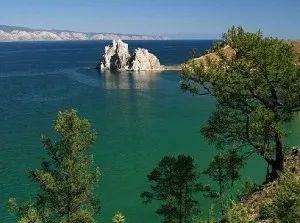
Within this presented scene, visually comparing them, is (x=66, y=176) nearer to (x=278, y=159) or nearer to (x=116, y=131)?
(x=278, y=159)

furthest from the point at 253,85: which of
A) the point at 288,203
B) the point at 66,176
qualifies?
the point at 66,176

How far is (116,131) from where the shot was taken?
346ft

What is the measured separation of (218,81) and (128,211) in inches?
1188

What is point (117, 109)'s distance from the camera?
133m

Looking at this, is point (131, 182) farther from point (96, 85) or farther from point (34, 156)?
point (96, 85)

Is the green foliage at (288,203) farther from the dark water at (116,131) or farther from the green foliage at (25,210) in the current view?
the green foliage at (25,210)

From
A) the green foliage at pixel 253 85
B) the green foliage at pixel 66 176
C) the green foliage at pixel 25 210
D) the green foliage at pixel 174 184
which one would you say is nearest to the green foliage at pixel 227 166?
the green foliage at pixel 174 184

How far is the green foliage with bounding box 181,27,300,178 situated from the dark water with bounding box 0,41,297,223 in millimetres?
3110

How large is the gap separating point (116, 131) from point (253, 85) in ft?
239

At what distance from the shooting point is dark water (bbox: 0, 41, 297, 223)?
221 ft

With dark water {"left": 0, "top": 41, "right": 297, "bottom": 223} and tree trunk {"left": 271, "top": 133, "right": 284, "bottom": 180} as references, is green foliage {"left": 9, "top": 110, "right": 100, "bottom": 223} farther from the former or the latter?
tree trunk {"left": 271, "top": 133, "right": 284, "bottom": 180}

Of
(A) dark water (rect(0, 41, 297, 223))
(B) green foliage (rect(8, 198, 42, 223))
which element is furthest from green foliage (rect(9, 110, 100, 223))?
Result: (A) dark water (rect(0, 41, 297, 223))

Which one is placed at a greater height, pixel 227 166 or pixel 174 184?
pixel 227 166

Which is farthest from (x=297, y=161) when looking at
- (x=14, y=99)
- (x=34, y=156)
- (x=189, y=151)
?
(x=14, y=99)
